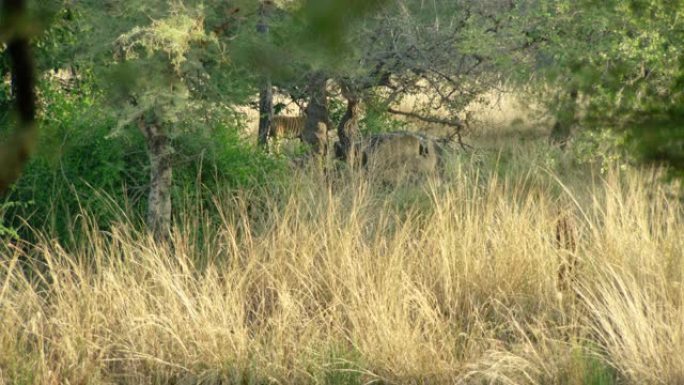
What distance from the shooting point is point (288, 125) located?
1303cm

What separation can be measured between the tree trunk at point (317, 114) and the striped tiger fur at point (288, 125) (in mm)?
803

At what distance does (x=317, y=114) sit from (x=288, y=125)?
182cm

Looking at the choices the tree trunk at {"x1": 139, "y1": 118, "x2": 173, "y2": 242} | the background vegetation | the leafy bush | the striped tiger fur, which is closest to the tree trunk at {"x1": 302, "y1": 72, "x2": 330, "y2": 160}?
the striped tiger fur

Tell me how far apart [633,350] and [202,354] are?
1.97m

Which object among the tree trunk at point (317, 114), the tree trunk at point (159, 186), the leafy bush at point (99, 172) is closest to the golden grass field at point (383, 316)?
the tree trunk at point (159, 186)

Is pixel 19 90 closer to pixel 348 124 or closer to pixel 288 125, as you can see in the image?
pixel 348 124

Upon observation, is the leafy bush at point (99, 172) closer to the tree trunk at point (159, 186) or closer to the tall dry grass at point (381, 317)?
the tree trunk at point (159, 186)

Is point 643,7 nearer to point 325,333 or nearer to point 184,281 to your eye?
point 325,333

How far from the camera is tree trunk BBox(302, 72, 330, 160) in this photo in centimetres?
1070

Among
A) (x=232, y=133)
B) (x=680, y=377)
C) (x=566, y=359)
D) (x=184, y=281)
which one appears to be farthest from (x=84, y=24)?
(x=680, y=377)

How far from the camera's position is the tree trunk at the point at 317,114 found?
1070cm

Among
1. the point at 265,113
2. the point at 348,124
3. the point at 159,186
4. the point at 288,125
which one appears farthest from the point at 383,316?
the point at 288,125

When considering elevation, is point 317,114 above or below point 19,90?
below

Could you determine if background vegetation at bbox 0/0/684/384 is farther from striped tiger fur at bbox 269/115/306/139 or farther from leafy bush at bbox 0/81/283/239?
striped tiger fur at bbox 269/115/306/139
